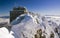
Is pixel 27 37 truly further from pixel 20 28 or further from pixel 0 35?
pixel 0 35

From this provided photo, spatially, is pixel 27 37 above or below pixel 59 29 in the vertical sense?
above

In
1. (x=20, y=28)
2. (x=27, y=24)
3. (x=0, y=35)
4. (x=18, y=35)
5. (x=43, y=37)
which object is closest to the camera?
(x=0, y=35)

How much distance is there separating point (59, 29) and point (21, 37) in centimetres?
455

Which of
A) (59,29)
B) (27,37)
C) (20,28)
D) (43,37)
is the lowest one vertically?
(59,29)

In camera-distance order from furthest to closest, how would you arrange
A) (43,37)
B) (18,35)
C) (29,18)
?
(43,37)
(29,18)
(18,35)

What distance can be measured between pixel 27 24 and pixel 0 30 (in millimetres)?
895

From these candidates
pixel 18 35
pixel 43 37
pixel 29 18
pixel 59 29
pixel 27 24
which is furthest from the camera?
pixel 59 29

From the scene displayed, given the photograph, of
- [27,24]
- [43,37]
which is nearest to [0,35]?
[27,24]

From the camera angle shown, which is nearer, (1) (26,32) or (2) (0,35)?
(2) (0,35)

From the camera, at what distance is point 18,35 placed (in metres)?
Result: 1.87

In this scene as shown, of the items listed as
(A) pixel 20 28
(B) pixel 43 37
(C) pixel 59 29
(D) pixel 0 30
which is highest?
(D) pixel 0 30

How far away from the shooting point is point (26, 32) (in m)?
2.08

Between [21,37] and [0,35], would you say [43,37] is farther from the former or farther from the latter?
[0,35]

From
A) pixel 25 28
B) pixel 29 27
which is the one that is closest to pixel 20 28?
pixel 25 28
